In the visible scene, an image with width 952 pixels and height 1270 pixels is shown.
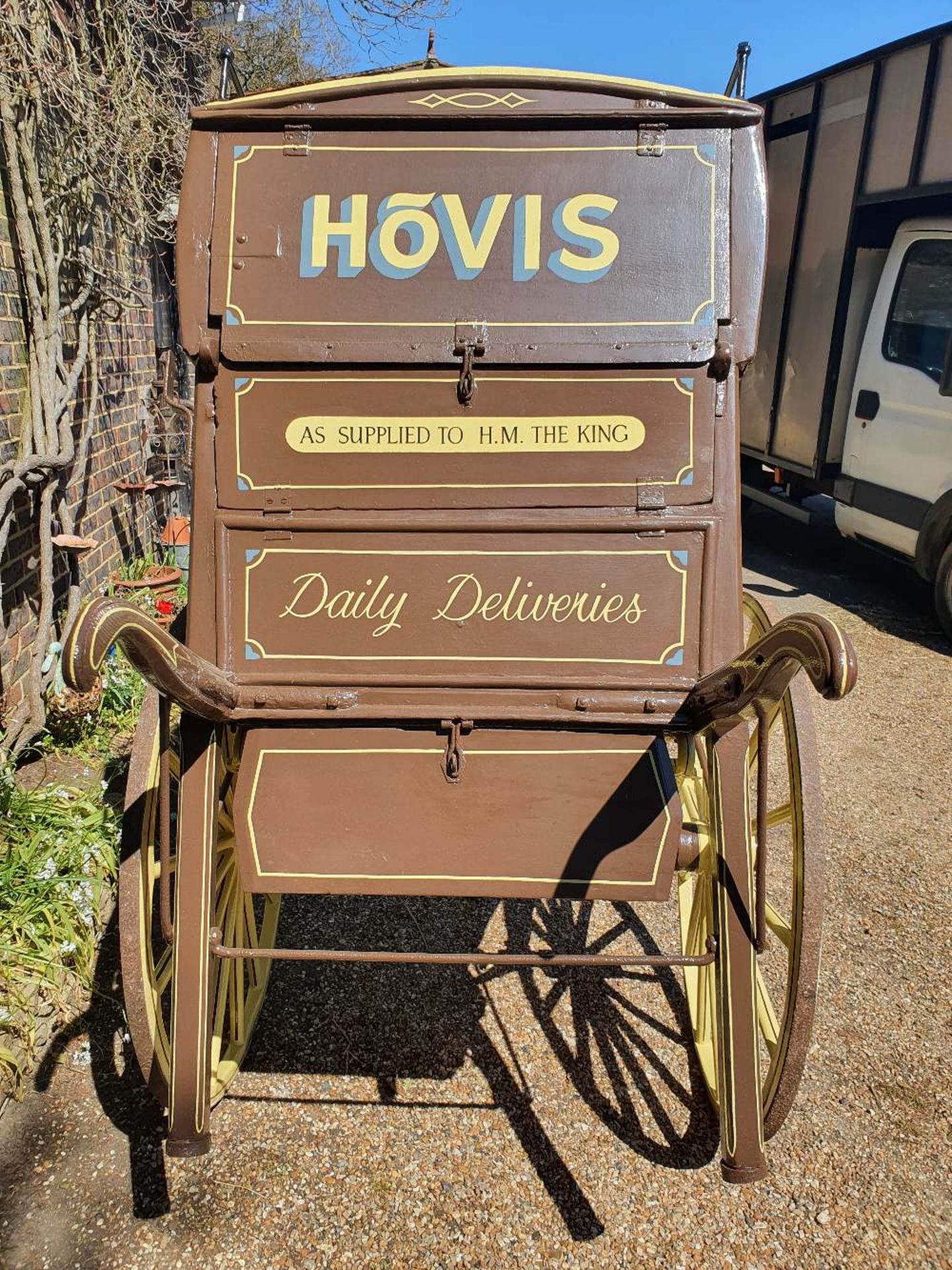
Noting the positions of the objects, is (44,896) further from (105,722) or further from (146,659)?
(146,659)

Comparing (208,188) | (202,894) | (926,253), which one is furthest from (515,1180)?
(926,253)

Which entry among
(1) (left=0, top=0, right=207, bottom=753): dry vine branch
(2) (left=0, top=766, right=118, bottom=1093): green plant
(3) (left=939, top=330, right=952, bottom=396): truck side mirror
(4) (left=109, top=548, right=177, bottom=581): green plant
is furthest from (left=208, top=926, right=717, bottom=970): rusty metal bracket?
(3) (left=939, top=330, right=952, bottom=396): truck side mirror

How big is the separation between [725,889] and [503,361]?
136cm

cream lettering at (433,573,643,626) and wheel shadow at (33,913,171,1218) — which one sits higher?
cream lettering at (433,573,643,626)

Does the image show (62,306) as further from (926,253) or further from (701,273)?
(926,253)

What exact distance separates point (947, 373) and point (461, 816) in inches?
195

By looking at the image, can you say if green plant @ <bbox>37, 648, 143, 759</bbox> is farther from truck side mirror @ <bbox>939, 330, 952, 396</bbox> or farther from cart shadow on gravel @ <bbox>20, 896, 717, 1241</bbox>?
truck side mirror @ <bbox>939, 330, 952, 396</bbox>

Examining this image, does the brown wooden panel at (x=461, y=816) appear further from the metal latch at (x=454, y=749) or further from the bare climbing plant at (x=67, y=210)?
the bare climbing plant at (x=67, y=210)

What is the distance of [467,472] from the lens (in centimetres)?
215

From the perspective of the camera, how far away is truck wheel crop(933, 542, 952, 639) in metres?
6.00

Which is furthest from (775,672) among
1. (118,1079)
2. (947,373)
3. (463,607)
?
(947,373)

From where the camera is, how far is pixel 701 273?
7.01 feet

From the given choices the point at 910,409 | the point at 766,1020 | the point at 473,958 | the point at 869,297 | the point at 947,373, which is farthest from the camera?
the point at 869,297

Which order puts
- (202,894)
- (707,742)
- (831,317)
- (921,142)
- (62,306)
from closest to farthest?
(202,894) → (707,742) → (62,306) → (921,142) → (831,317)
